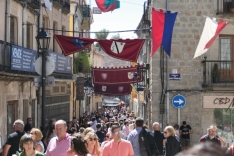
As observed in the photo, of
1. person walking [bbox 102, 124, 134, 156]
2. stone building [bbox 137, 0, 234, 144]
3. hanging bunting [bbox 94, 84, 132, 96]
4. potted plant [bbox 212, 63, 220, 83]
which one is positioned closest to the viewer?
person walking [bbox 102, 124, 134, 156]

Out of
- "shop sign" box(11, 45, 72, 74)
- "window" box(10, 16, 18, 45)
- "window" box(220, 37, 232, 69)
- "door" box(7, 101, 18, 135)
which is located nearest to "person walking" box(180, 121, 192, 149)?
"window" box(220, 37, 232, 69)

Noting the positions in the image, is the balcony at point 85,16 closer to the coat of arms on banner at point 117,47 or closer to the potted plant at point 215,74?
the potted plant at point 215,74

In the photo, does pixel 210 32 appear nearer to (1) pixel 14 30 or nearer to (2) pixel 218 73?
(2) pixel 218 73

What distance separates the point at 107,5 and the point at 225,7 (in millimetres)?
4547

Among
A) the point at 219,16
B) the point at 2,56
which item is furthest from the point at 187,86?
the point at 2,56

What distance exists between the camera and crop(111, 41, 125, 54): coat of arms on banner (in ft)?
53.7

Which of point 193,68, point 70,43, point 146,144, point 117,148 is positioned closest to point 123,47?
point 70,43

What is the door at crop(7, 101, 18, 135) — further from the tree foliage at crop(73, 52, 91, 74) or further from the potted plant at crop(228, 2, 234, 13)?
the tree foliage at crop(73, 52, 91, 74)

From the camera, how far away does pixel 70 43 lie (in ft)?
54.4

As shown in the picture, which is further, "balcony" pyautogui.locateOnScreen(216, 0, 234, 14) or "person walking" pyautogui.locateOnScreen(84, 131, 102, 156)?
"balcony" pyautogui.locateOnScreen(216, 0, 234, 14)

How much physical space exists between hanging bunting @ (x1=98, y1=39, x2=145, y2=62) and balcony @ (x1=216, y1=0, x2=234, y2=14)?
360cm

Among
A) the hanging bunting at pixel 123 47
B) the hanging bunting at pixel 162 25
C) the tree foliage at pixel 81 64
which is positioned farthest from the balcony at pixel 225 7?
the tree foliage at pixel 81 64

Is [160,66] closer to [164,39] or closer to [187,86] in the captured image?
[187,86]

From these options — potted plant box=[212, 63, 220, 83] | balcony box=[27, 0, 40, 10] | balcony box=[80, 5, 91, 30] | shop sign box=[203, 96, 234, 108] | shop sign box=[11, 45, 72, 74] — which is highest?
balcony box=[80, 5, 91, 30]
